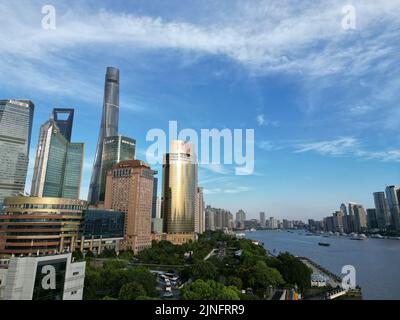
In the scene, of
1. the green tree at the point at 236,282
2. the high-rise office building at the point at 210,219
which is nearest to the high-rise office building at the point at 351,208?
the high-rise office building at the point at 210,219

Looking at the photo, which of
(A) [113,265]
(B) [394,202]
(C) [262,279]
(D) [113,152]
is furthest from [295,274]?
(B) [394,202]

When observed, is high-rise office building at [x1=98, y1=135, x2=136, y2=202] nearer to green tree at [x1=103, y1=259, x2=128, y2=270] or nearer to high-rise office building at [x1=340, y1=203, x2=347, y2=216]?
green tree at [x1=103, y1=259, x2=128, y2=270]

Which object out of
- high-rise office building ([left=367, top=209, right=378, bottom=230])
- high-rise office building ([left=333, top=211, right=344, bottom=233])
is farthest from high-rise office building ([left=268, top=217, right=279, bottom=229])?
high-rise office building ([left=367, top=209, right=378, bottom=230])

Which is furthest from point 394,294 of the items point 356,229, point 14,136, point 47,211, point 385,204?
point 356,229

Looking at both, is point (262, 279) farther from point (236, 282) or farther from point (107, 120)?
point (107, 120)
